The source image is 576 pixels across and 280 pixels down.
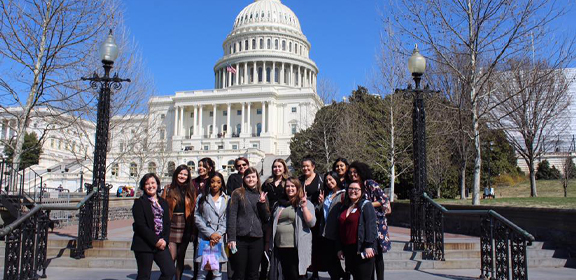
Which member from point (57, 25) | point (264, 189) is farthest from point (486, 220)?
point (57, 25)

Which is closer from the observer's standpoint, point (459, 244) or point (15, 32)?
point (459, 244)

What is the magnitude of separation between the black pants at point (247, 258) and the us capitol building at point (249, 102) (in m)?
51.1

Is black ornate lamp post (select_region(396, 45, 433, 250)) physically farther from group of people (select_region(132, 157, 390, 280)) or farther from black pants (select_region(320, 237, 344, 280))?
black pants (select_region(320, 237, 344, 280))

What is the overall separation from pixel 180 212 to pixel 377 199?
298 cm

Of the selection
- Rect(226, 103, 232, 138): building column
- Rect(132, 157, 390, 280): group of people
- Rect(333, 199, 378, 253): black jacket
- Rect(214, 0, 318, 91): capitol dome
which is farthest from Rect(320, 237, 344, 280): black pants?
Rect(214, 0, 318, 91): capitol dome

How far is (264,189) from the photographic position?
7129 mm

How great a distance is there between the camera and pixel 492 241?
755 centimetres

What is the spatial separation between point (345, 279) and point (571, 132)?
44.0 m

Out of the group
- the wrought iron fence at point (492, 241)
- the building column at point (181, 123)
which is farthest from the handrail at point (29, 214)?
the building column at point (181, 123)

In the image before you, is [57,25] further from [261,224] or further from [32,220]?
[261,224]

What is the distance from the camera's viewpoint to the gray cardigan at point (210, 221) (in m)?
6.31

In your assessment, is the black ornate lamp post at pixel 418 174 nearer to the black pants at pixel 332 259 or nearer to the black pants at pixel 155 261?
the black pants at pixel 332 259

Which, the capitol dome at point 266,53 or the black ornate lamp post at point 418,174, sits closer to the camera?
the black ornate lamp post at point 418,174

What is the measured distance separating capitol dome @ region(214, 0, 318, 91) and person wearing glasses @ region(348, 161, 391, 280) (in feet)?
280
